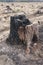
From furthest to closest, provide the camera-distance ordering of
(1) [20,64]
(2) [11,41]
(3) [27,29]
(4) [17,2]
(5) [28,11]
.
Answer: (4) [17,2] → (5) [28,11] → (2) [11,41] → (3) [27,29] → (1) [20,64]

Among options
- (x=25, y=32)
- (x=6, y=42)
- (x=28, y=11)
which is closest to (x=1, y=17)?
(x=28, y=11)

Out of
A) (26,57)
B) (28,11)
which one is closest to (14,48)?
(26,57)

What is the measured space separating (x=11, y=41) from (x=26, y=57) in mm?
1184

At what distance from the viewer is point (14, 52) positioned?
25.7 feet

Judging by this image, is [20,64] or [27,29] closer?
[20,64]

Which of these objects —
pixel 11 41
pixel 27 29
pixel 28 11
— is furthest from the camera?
pixel 28 11

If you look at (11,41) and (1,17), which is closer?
(11,41)

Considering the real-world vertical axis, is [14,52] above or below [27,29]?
below

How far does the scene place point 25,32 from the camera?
7.78 m

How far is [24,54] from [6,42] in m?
1.23

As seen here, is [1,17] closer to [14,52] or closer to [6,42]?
[6,42]

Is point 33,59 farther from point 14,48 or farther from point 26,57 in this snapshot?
point 14,48

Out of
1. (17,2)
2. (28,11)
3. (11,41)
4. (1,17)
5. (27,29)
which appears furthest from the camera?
(17,2)

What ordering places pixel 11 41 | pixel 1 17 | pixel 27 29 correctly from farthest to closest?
pixel 1 17
pixel 11 41
pixel 27 29
